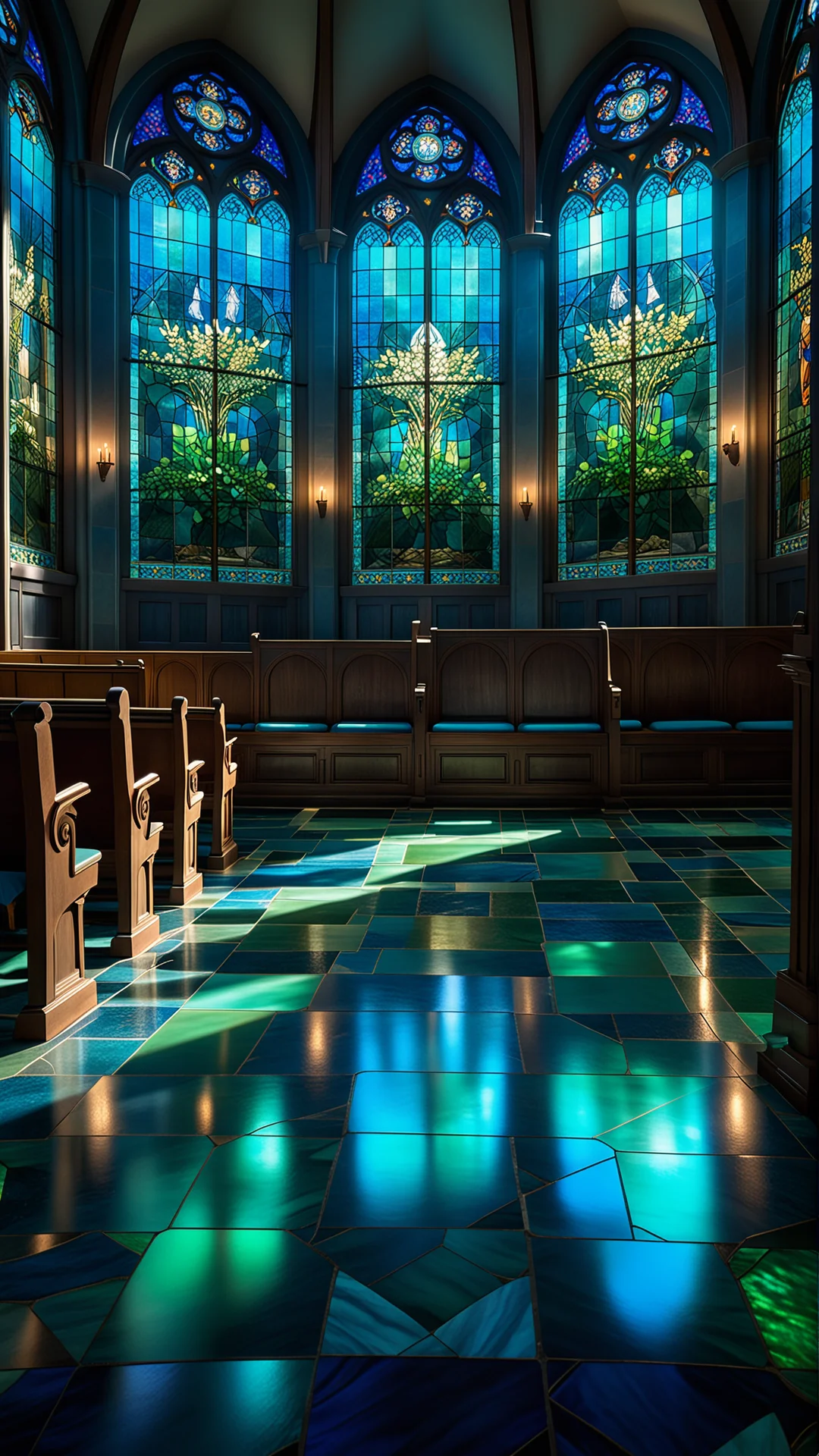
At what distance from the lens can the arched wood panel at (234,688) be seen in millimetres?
8625

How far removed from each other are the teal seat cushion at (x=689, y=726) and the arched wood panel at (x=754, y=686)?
438 millimetres

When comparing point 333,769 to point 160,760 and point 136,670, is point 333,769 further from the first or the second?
point 160,760

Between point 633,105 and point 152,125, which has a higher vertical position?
point 633,105

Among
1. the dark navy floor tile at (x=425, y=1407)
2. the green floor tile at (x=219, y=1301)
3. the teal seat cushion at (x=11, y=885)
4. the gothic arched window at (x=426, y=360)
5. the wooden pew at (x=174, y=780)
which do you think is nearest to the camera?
the dark navy floor tile at (x=425, y=1407)

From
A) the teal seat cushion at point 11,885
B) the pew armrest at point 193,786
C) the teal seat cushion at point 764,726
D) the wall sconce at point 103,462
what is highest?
the wall sconce at point 103,462

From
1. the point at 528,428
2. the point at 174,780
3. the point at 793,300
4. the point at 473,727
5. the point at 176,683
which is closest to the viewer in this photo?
the point at 174,780

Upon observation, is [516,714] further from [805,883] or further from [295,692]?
[805,883]

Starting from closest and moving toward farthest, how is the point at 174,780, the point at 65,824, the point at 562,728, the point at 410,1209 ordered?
the point at 410,1209 → the point at 65,824 → the point at 174,780 → the point at 562,728

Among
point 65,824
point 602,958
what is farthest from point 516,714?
point 65,824

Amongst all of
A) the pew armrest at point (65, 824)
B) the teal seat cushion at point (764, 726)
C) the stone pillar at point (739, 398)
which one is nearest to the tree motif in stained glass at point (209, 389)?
the stone pillar at point (739, 398)

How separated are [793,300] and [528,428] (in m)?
3.16

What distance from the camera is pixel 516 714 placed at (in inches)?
334

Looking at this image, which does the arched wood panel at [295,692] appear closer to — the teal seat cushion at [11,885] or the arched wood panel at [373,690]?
the arched wood panel at [373,690]

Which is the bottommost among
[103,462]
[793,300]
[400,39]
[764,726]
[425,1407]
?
[425,1407]
